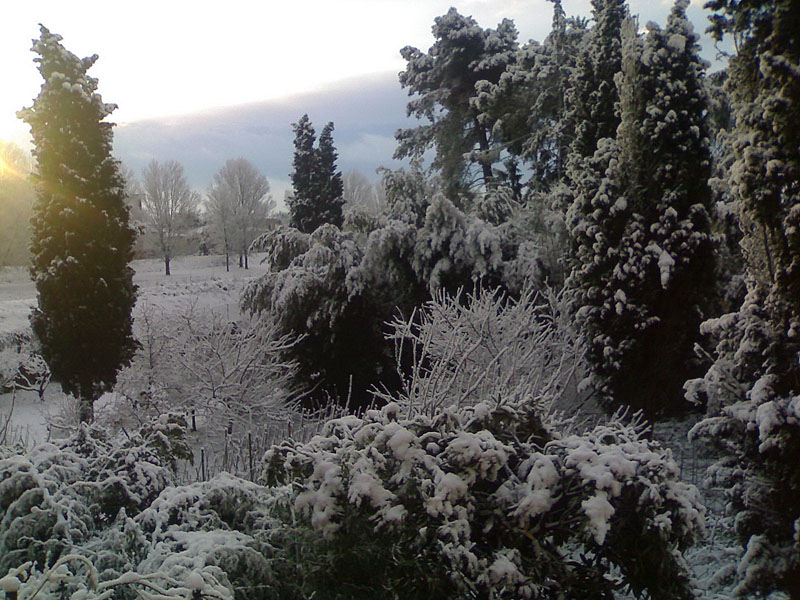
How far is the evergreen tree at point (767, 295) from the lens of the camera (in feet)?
15.3

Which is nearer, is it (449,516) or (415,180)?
(449,516)

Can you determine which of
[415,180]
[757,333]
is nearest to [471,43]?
[415,180]

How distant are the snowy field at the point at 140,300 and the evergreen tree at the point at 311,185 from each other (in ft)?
13.8

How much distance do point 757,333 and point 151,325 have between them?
41.7 ft

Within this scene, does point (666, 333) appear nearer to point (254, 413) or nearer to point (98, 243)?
point (254, 413)

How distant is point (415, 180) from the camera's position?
14492 millimetres

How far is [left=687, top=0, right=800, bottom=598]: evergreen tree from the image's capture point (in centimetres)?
467

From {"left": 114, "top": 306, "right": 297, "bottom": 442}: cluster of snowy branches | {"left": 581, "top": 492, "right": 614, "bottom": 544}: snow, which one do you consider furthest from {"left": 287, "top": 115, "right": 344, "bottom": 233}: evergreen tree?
{"left": 581, "top": 492, "right": 614, "bottom": 544}: snow

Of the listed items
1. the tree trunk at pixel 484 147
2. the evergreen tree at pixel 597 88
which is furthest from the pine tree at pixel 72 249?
the tree trunk at pixel 484 147

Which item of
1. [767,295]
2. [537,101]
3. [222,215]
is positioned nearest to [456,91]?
[537,101]

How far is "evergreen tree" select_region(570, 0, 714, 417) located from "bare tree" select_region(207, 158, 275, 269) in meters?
35.2

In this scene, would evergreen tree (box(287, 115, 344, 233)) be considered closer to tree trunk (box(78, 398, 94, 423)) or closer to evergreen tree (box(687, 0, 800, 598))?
tree trunk (box(78, 398, 94, 423))

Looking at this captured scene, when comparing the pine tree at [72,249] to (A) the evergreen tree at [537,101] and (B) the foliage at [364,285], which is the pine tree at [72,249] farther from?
(A) the evergreen tree at [537,101]

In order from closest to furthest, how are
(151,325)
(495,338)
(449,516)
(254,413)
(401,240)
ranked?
1. (449,516)
2. (495,338)
3. (254,413)
4. (401,240)
5. (151,325)
